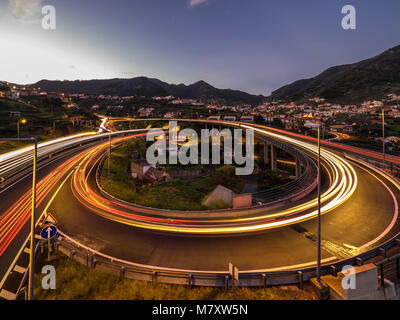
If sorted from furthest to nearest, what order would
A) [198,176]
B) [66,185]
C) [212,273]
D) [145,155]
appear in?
[145,155] → [198,176] → [66,185] → [212,273]

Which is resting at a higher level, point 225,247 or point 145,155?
point 145,155

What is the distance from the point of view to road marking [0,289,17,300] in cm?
964

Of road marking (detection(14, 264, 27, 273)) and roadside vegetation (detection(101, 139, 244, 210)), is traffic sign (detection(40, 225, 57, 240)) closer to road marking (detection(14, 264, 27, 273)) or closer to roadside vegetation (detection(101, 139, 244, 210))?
road marking (detection(14, 264, 27, 273))

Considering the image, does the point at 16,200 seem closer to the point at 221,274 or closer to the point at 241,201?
the point at 221,274

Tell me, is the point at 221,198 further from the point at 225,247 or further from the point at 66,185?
the point at 66,185

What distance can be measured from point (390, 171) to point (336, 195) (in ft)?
44.9

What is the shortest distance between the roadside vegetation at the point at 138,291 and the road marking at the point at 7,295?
3.92 ft

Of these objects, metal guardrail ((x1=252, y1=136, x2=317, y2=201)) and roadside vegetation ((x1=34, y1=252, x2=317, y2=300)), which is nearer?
roadside vegetation ((x1=34, y1=252, x2=317, y2=300))

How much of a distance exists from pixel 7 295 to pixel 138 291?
742 cm

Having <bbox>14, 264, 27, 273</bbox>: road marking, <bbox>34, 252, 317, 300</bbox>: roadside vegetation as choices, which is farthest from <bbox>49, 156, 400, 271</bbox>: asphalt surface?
<bbox>14, 264, 27, 273</bbox>: road marking

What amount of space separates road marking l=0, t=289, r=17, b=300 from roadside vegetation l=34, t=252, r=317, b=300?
119 centimetres

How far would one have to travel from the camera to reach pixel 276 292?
897 cm

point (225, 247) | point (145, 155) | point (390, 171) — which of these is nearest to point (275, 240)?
point (225, 247)

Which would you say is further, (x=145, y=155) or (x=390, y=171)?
(x=145, y=155)
